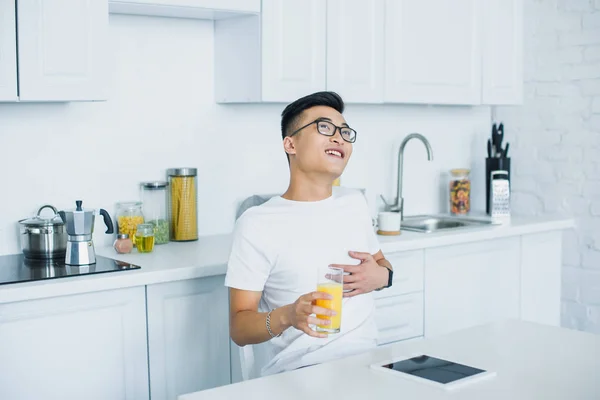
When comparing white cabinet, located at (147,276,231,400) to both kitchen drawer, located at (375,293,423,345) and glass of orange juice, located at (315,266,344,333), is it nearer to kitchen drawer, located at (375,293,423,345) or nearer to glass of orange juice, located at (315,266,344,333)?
kitchen drawer, located at (375,293,423,345)

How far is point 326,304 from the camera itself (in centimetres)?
173

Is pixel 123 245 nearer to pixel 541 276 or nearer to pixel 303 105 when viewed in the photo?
pixel 303 105

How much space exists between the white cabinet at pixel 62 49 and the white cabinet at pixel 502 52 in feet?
6.33

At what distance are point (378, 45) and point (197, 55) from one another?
0.75m

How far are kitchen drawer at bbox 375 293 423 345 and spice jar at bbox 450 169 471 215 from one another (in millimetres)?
900

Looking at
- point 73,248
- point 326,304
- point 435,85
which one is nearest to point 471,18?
point 435,85

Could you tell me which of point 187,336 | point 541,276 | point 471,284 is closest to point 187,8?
point 187,336

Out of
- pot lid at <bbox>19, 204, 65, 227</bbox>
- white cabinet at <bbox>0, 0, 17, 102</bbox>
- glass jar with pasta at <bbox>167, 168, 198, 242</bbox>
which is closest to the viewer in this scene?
white cabinet at <bbox>0, 0, 17, 102</bbox>

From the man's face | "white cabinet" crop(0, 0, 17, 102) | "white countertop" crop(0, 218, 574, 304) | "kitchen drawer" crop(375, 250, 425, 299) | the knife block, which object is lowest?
"kitchen drawer" crop(375, 250, 425, 299)

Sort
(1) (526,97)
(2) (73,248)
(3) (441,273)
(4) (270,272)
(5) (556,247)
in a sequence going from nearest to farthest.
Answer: (4) (270,272) → (2) (73,248) → (3) (441,273) → (5) (556,247) → (1) (526,97)

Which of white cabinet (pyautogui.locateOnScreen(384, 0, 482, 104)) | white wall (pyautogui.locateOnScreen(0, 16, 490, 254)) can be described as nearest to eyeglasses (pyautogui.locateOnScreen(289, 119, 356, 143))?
white wall (pyautogui.locateOnScreen(0, 16, 490, 254))

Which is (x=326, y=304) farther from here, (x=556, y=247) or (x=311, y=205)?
(x=556, y=247)

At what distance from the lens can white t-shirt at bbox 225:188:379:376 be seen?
212 centimetres

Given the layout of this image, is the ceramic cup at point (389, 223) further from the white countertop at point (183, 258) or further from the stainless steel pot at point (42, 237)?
the stainless steel pot at point (42, 237)
